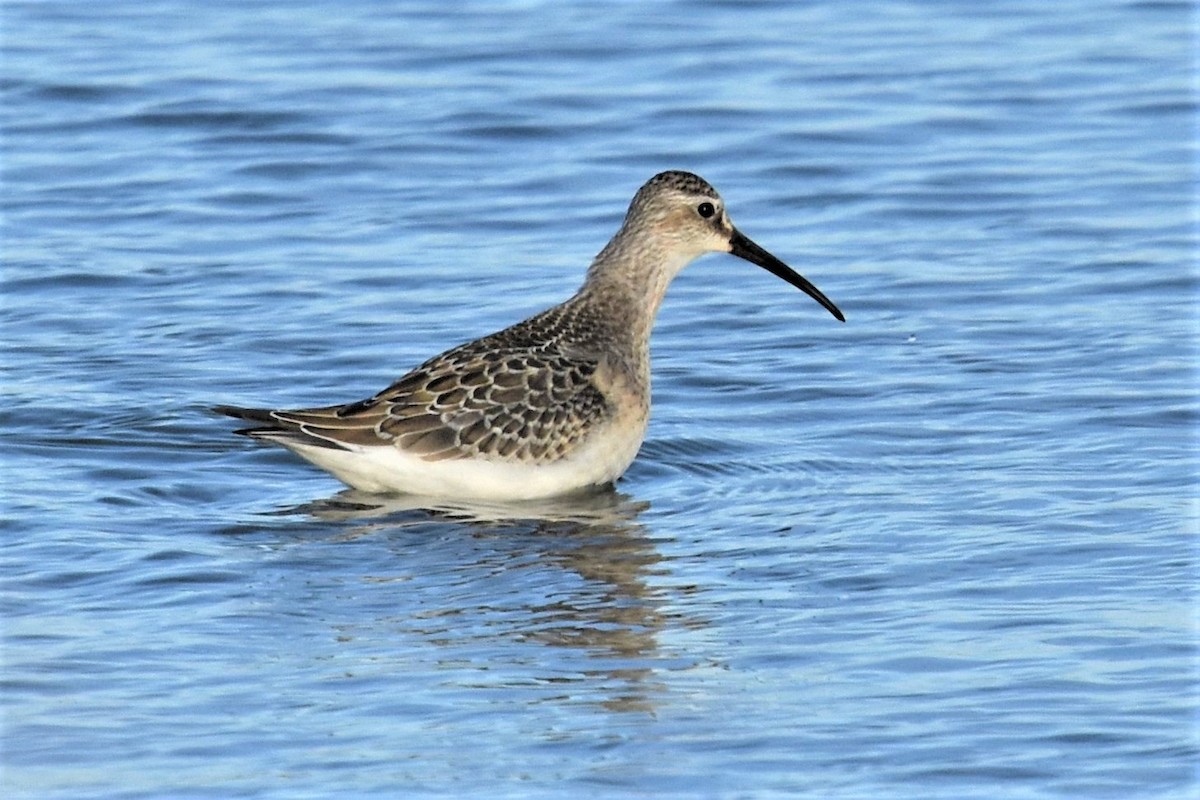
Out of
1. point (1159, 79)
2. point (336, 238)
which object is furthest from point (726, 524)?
point (1159, 79)

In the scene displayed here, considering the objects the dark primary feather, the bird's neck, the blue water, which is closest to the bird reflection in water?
the blue water

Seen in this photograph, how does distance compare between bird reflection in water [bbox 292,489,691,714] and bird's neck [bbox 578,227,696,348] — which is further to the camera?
bird's neck [bbox 578,227,696,348]

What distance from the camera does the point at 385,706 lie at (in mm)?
8492

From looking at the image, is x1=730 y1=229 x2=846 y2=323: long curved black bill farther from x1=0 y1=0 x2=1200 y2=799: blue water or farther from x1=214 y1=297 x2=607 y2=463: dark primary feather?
x1=214 y1=297 x2=607 y2=463: dark primary feather

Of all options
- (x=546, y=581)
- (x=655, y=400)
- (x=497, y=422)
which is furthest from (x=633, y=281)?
(x=546, y=581)

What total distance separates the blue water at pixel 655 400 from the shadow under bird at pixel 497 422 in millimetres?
191

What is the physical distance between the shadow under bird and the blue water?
0.63 feet

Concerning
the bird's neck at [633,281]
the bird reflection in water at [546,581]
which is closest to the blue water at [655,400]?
the bird reflection in water at [546,581]

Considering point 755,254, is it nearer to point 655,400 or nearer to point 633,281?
point 633,281

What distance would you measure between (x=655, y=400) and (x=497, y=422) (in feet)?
6.96

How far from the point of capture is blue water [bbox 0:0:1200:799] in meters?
8.30

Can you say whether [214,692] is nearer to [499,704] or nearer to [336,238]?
[499,704]

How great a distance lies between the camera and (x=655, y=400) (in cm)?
1333

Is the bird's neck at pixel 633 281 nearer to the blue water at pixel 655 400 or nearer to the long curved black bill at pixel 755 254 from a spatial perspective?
the long curved black bill at pixel 755 254
